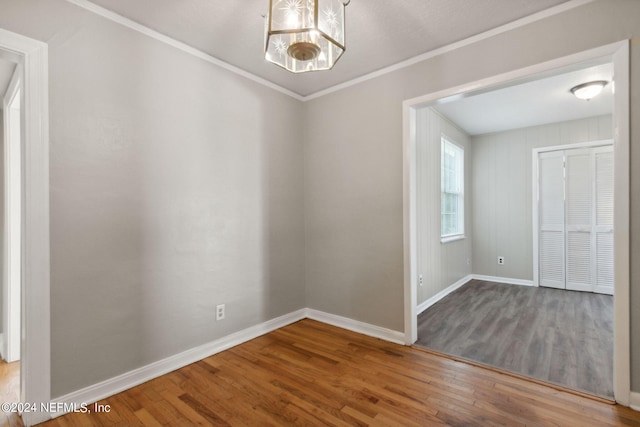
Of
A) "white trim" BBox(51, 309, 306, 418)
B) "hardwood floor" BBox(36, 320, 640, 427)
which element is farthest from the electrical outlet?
"hardwood floor" BBox(36, 320, 640, 427)

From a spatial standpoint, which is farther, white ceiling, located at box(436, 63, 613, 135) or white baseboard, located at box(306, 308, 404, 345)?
white ceiling, located at box(436, 63, 613, 135)

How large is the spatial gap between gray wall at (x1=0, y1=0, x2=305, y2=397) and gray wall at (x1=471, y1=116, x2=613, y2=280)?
13.7 ft

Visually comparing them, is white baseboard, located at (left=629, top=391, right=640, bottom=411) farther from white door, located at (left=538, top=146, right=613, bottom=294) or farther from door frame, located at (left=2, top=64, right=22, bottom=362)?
door frame, located at (left=2, top=64, right=22, bottom=362)

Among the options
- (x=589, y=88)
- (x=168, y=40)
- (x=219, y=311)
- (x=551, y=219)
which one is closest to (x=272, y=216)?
(x=219, y=311)

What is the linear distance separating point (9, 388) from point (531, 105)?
6075 millimetres

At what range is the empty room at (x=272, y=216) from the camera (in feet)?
5.69

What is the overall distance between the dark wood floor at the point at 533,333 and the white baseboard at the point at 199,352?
614mm

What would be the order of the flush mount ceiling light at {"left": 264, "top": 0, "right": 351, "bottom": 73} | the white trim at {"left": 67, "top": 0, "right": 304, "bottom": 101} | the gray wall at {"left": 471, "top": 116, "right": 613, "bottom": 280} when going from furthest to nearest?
the gray wall at {"left": 471, "top": 116, "right": 613, "bottom": 280}
the white trim at {"left": 67, "top": 0, "right": 304, "bottom": 101}
the flush mount ceiling light at {"left": 264, "top": 0, "right": 351, "bottom": 73}

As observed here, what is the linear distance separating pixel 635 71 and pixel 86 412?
3917 millimetres

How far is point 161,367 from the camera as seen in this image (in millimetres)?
2213

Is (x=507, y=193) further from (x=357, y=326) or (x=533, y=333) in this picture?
(x=357, y=326)

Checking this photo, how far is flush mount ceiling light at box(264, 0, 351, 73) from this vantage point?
135cm

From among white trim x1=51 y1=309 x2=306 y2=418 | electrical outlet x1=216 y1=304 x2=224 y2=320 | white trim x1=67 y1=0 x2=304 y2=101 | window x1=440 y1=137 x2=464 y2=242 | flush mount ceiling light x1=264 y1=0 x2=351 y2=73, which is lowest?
white trim x1=51 y1=309 x2=306 y2=418

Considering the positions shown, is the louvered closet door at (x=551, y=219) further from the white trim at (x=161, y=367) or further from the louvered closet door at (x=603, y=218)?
the white trim at (x=161, y=367)
